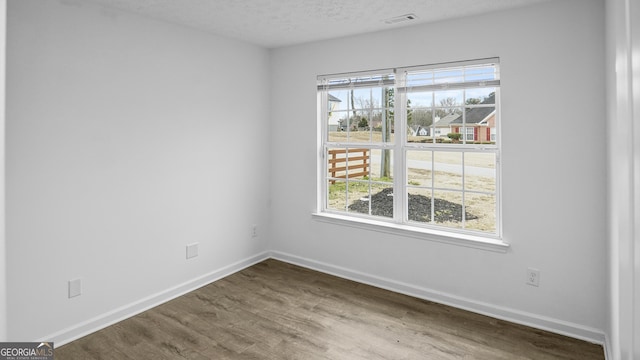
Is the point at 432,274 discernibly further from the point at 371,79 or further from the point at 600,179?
the point at 371,79

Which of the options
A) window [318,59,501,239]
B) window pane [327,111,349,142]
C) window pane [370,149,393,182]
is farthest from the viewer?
window pane [327,111,349,142]

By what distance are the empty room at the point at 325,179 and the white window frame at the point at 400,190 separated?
0.02 meters

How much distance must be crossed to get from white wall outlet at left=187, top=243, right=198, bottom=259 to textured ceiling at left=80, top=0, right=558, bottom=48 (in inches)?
81.7

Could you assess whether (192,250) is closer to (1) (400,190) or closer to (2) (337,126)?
(2) (337,126)

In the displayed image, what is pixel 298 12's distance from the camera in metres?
2.98

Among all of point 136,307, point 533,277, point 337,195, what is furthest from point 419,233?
point 136,307

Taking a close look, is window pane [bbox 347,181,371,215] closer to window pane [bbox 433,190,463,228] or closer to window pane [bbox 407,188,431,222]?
window pane [bbox 407,188,431,222]

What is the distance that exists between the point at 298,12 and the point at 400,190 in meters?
1.87

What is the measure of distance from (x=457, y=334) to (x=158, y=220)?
267 cm

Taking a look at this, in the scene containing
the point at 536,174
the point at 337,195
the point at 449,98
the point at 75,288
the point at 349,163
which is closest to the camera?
the point at 75,288

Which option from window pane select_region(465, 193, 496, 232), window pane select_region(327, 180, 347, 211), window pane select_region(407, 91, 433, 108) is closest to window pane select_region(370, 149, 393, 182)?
window pane select_region(327, 180, 347, 211)

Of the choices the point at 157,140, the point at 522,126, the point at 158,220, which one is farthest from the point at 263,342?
the point at 522,126

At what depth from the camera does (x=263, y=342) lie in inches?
105

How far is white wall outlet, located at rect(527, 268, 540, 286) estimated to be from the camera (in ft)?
9.33
